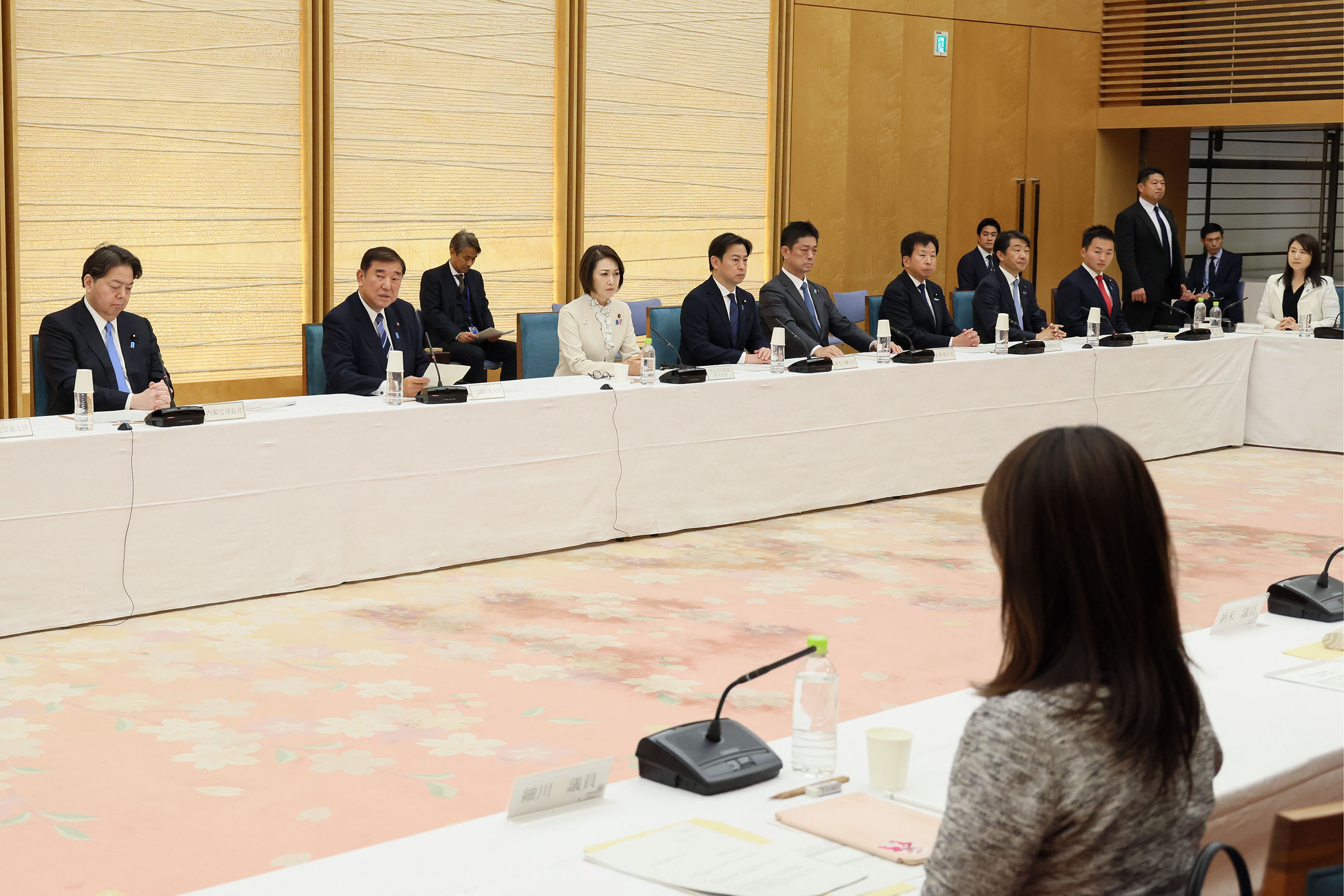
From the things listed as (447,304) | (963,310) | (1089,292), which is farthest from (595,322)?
(1089,292)

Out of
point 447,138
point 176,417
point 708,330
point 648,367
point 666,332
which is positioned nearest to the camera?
point 176,417

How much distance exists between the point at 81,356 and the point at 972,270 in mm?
6618

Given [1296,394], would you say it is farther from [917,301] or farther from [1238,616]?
[1238,616]

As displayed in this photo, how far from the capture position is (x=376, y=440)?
4828 mm

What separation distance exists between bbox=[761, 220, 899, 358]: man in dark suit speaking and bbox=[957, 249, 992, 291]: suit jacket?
3054mm

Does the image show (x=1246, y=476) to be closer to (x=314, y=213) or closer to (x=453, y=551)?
(x=453, y=551)

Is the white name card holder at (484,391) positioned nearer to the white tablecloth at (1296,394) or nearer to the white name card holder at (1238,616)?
the white name card holder at (1238,616)

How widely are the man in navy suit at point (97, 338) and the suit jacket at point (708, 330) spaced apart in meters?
2.50

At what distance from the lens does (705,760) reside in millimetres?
1895

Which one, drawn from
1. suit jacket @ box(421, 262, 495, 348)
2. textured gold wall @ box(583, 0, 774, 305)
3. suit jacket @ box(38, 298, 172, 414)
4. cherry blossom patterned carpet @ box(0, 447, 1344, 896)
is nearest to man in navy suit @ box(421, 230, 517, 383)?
suit jacket @ box(421, 262, 495, 348)

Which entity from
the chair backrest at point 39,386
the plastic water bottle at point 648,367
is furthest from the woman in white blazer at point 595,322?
the chair backrest at point 39,386

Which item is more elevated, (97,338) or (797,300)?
(797,300)

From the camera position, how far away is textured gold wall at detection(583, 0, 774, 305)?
896 cm

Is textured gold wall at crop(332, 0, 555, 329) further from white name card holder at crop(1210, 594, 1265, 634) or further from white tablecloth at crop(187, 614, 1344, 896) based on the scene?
white tablecloth at crop(187, 614, 1344, 896)
